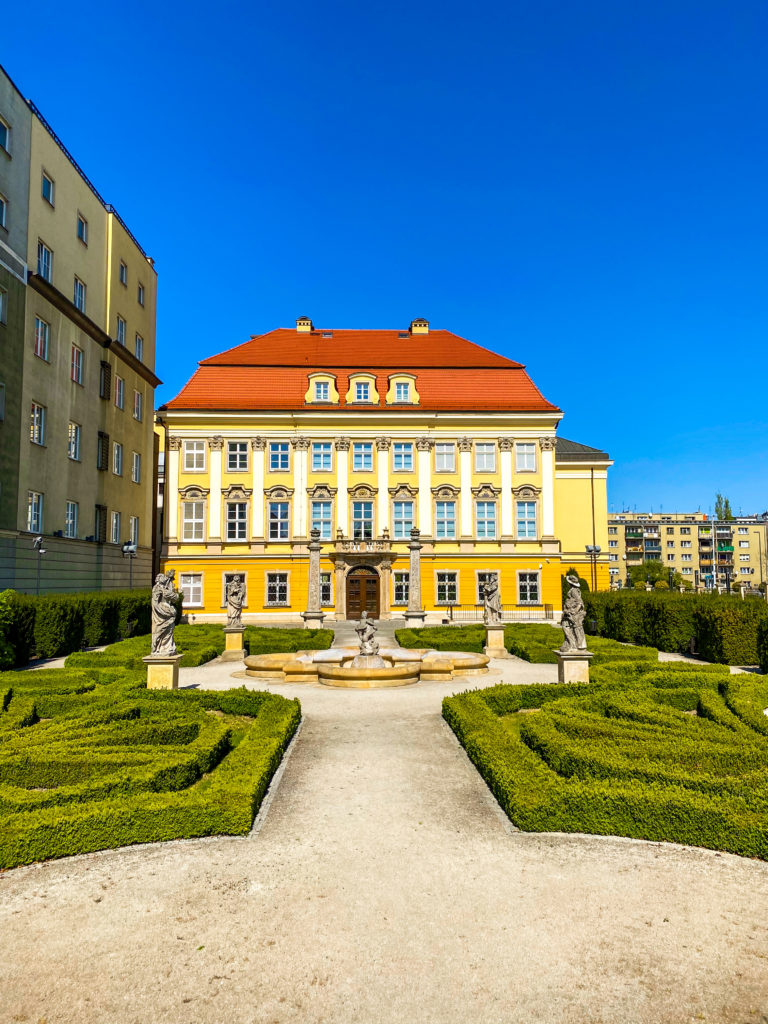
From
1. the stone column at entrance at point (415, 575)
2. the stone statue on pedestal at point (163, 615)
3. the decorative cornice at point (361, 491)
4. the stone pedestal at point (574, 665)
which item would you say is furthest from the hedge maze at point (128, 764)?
the decorative cornice at point (361, 491)

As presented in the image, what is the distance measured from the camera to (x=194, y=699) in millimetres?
13562

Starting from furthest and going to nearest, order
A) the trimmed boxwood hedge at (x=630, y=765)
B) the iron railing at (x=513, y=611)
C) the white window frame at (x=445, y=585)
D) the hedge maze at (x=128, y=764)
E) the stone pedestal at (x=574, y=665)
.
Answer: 1. the white window frame at (x=445, y=585)
2. the iron railing at (x=513, y=611)
3. the stone pedestal at (x=574, y=665)
4. the trimmed boxwood hedge at (x=630, y=765)
5. the hedge maze at (x=128, y=764)

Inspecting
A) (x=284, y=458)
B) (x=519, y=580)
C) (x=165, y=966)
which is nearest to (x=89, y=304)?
(x=284, y=458)

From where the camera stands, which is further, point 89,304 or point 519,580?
point 519,580

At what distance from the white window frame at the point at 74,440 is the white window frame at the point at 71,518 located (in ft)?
7.35

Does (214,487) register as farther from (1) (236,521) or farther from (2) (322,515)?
(2) (322,515)

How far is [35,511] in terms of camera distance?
96.6 ft

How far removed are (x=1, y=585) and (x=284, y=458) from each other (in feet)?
69.9

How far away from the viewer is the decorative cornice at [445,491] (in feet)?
146

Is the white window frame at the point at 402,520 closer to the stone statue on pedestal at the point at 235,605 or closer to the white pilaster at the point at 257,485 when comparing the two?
the white pilaster at the point at 257,485

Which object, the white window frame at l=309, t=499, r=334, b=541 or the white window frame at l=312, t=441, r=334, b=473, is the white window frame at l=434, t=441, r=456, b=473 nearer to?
the white window frame at l=312, t=441, r=334, b=473

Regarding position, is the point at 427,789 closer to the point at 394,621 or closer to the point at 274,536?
the point at 394,621

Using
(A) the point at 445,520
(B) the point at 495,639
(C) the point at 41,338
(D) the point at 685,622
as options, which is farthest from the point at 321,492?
(D) the point at 685,622

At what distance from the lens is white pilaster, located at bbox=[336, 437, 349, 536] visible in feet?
145
